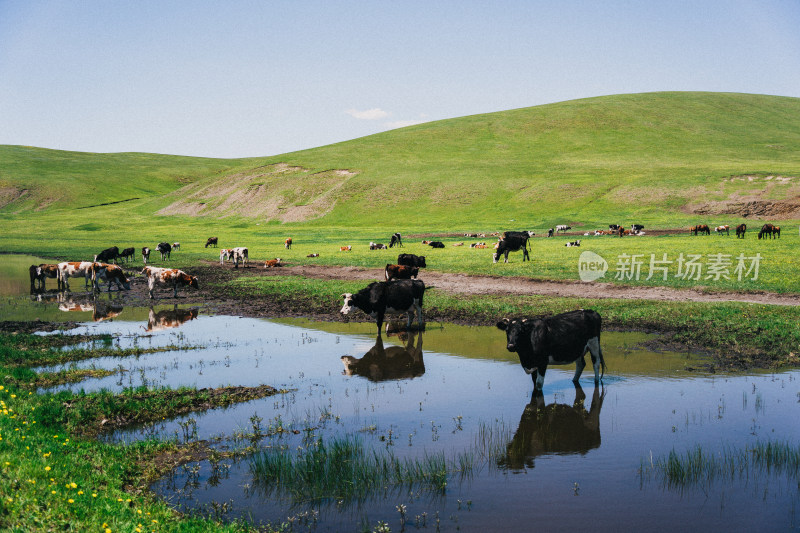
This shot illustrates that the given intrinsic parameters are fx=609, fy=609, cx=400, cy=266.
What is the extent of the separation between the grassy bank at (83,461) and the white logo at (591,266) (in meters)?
21.2

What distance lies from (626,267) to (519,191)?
2620 inches

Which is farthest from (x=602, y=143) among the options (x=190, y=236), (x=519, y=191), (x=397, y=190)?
(x=190, y=236)

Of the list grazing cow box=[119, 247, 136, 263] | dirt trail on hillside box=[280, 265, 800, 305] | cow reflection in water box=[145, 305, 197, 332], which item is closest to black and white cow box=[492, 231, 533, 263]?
dirt trail on hillside box=[280, 265, 800, 305]

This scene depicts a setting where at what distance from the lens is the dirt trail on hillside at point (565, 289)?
25.3 m

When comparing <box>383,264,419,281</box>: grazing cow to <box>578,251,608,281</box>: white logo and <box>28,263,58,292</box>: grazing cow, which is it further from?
<box>28,263,58,292</box>: grazing cow

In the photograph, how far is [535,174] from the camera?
350ft

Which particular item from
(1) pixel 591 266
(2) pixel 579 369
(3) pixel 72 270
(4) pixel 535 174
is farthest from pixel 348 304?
(4) pixel 535 174

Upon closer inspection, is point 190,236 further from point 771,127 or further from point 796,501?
point 771,127

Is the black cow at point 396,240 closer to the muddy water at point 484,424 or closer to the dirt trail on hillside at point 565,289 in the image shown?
the dirt trail on hillside at point 565,289

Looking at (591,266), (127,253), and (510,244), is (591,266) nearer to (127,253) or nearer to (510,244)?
(510,244)

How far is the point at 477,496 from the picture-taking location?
9.08m

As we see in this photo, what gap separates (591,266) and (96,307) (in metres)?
26.3

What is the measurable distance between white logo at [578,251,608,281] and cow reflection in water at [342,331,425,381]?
1422cm

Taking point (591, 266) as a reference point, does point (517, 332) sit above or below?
below
